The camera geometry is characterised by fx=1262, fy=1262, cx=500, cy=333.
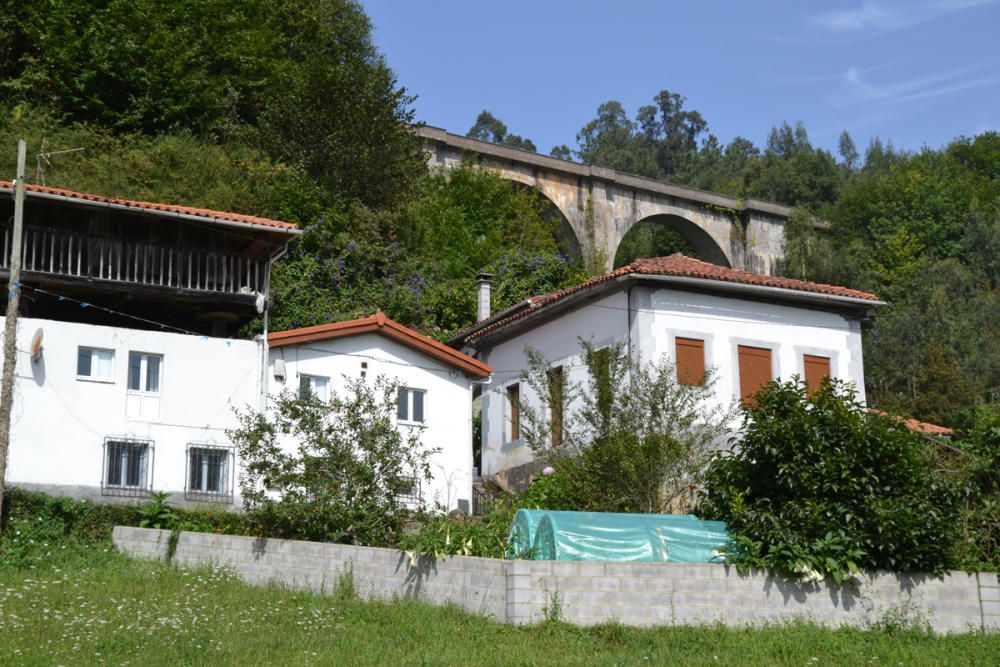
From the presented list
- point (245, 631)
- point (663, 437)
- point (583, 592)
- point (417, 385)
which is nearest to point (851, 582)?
point (583, 592)

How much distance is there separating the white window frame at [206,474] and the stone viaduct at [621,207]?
21.0 metres

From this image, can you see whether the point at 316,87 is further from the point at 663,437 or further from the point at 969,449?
the point at 969,449

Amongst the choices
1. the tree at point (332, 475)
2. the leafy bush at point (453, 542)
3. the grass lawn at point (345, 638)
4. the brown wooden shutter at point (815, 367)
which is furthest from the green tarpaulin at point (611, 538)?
the brown wooden shutter at point (815, 367)

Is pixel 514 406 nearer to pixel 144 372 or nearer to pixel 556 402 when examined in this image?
pixel 556 402

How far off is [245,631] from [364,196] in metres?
23.7

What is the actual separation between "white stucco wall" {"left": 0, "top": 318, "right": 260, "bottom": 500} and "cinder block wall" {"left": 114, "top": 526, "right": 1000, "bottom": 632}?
6370 millimetres

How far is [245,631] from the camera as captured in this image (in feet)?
46.3

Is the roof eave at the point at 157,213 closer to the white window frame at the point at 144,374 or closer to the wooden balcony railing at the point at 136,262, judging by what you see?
the wooden balcony railing at the point at 136,262

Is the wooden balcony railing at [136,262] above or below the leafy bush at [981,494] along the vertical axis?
above

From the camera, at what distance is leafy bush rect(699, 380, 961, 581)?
15906 mm

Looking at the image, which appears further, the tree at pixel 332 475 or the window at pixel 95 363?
the window at pixel 95 363

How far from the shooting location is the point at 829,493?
651 inches

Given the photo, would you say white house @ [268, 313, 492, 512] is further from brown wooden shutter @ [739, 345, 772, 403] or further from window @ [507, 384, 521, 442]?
brown wooden shutter @ [739, 345, 772, 403]

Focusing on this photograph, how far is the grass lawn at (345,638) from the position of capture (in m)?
13.1
